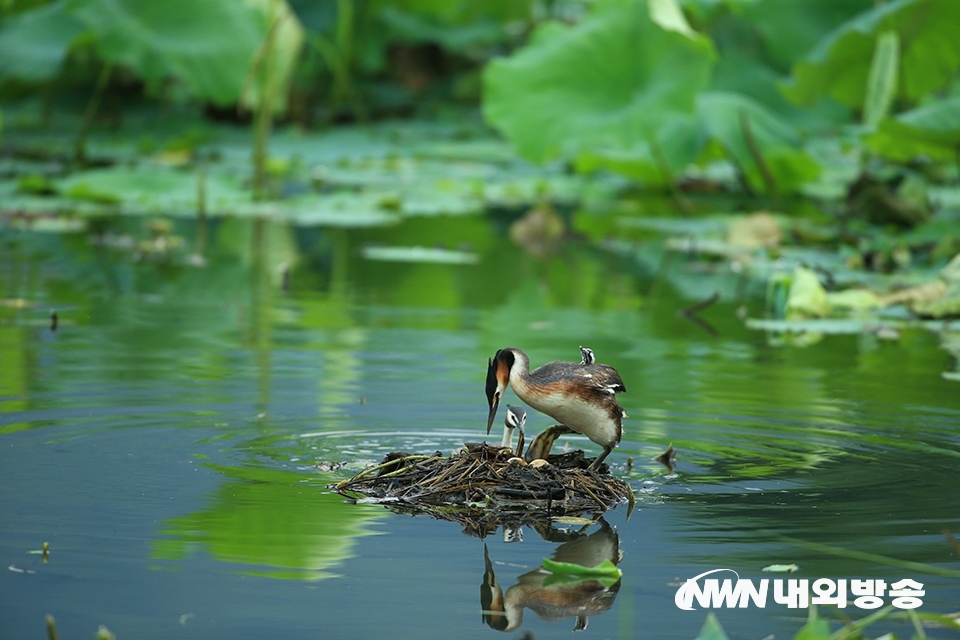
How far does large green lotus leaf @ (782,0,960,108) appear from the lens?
10773 mm

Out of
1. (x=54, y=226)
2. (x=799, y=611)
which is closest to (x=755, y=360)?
(x=799, y=611)

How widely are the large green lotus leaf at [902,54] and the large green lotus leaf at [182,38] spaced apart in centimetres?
483

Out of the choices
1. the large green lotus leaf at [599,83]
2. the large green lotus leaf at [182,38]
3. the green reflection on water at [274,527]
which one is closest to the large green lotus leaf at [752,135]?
the large green lotus leaf at [599,83]

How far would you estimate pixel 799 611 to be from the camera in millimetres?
3684

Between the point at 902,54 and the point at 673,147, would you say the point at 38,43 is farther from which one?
the point at 902,54

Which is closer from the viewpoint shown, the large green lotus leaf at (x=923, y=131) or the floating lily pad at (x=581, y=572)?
the floating lily pad at (x=581, y=572)

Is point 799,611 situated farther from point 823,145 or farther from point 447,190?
point 823,145

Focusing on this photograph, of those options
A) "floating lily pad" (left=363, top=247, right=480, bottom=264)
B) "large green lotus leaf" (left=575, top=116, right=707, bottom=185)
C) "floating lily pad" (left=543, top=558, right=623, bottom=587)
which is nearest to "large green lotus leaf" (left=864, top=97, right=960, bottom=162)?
"large green lotus leaf" (left=575, top=116, right=707, bottom=185)

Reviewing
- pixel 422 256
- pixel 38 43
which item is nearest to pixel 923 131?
pixel 422 256

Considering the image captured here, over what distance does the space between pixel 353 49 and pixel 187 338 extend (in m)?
11.1

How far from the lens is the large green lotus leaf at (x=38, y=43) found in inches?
530

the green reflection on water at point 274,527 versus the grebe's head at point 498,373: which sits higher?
the grebe's head at point 498,373
